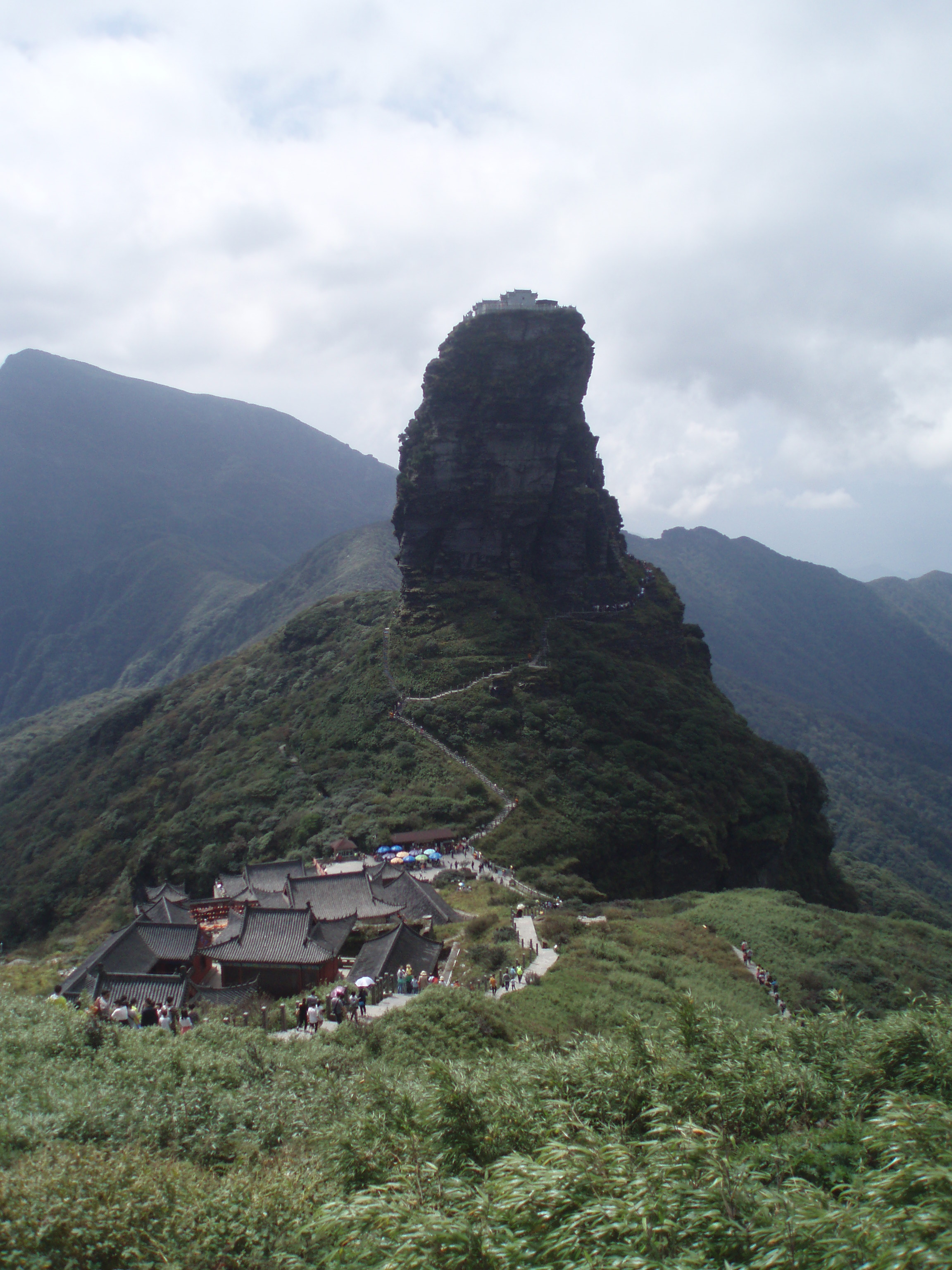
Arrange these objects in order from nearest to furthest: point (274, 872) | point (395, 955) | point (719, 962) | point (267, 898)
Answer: point (395, 955)
point (719, 962)
point (267, 898)
point (274, 872)

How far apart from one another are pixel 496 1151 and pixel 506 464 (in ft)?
249

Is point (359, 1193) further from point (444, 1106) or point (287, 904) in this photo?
point (287, 904)

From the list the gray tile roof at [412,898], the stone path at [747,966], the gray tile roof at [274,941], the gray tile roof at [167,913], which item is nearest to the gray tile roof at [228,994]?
the gray tile roof at [274,941]

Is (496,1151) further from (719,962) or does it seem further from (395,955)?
(719,962)

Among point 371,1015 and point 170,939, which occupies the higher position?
point 371,1015

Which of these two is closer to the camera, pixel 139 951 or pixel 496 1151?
pixel 496 1151

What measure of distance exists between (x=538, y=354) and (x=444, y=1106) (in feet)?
265

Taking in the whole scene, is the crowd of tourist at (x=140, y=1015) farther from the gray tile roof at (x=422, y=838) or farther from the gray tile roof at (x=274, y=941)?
the gray tile roof at (x=422, y=838)

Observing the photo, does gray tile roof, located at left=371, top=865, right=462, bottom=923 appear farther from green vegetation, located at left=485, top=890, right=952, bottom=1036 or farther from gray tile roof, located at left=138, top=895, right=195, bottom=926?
gray tile roof, located at left=138, top=895, right=195, bottom=926

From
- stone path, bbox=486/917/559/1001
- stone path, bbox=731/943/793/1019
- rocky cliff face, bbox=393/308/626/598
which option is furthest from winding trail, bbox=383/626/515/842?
stone path, bbox=731/943/793/1019

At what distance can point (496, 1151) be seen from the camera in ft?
38.5

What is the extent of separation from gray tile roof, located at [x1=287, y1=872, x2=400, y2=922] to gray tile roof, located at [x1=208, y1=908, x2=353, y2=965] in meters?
5.03

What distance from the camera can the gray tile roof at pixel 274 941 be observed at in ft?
97.8

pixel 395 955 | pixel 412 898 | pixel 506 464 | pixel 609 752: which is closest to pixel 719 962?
pixel 395 955
